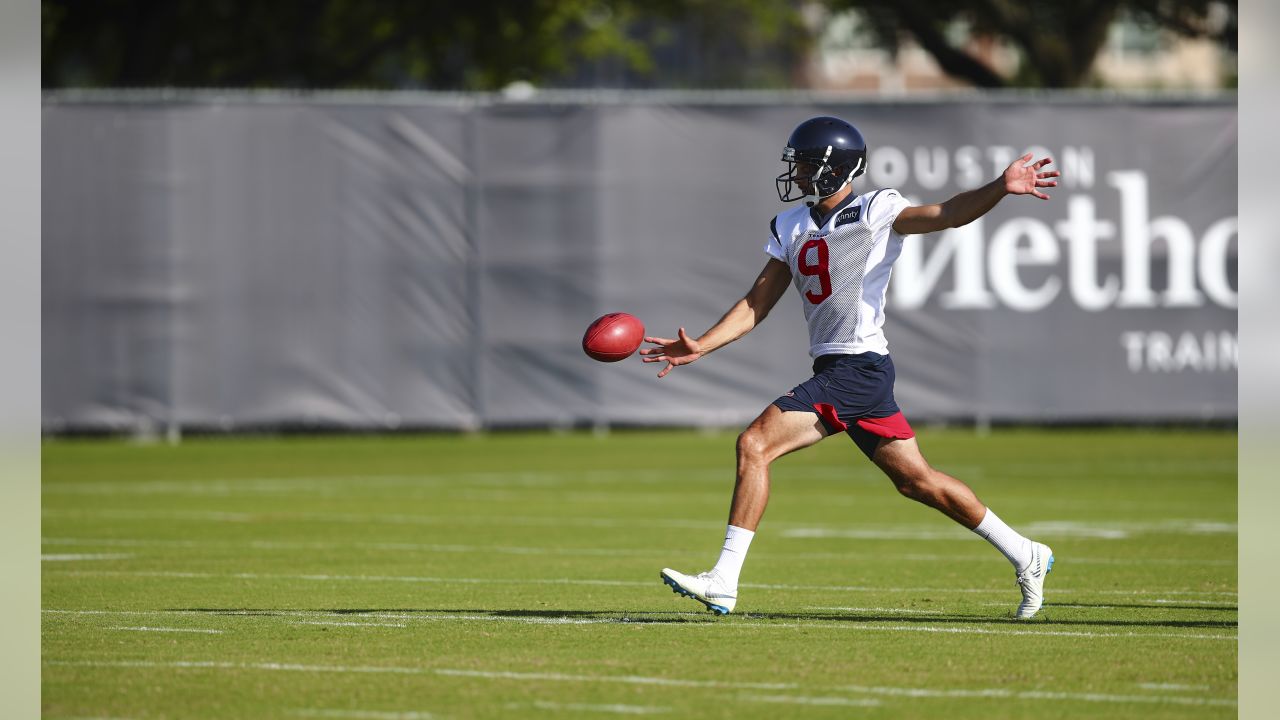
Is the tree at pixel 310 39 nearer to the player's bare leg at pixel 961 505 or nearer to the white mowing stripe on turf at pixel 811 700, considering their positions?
the player's bare leg at pixel 961 505

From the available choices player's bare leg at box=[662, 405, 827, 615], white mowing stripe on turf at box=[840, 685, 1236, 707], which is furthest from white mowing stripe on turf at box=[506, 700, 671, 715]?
player's bare leg at box=[662, 405, 827, 615]

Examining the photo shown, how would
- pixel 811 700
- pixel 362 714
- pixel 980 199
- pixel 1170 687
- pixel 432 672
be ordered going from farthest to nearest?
pixel 980 199, pixel 432 672, pixel 1170 687, pixel 811 700, pixel 362 714

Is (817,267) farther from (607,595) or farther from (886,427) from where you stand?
(607,595)

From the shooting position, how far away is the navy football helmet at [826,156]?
927cm

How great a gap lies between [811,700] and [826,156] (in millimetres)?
3188

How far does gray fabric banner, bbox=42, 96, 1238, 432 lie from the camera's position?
871 inches

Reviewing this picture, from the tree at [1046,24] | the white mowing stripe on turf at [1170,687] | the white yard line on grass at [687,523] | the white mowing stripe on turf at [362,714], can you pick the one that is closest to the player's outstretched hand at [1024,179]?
the white mowing stripe on turf at [1170,687]

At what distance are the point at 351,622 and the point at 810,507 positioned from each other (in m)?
7.61

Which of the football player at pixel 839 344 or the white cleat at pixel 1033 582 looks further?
the white cleat at pixel 1033 582

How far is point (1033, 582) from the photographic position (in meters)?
9.04

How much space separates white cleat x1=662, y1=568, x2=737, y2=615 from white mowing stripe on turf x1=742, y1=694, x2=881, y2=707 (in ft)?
5.52

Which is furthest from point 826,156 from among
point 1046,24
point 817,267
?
point 1046,24

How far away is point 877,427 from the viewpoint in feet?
29.8
